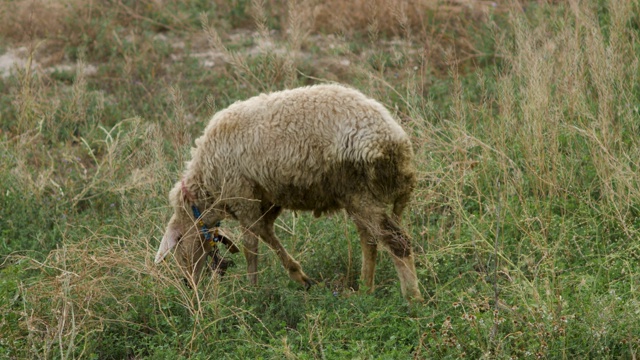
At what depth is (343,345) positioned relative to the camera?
553 centimetres

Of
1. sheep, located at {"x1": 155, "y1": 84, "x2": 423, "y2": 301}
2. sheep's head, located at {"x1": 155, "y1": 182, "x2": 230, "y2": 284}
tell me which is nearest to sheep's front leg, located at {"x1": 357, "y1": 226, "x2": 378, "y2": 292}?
sheep, located at {"x1": 155, "y1": 84, "x2": 423, "y2": 301}

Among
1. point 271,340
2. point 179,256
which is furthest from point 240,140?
point 271,340

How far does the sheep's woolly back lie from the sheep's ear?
53 centimetres

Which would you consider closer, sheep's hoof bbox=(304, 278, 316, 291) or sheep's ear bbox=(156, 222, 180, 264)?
sheep's ear bbox=(156, 222, 180, 264)

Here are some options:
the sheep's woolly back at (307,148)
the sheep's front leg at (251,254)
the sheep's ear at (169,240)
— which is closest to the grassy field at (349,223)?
the sheep's front leg at (251,254)

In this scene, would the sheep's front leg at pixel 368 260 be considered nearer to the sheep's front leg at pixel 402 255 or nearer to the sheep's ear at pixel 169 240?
the sheep's front leg at pixel 402 255

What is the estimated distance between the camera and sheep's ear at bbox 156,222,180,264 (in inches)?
260

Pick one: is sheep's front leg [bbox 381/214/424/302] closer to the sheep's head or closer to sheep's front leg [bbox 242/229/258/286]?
sheep's front leg [bbox 242/229/258/286]

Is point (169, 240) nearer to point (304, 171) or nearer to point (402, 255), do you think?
point (304, 171)

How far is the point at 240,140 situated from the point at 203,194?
62cm

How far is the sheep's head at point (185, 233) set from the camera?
6.73m

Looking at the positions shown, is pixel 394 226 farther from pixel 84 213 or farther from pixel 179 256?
pixel 84 213

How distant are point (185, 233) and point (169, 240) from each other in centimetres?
14

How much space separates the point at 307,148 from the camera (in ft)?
19.8
